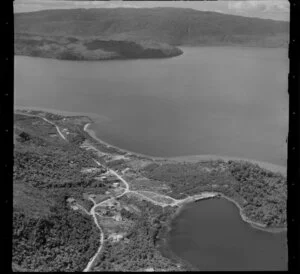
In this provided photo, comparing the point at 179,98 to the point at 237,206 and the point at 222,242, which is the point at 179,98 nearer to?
the point at 237,206

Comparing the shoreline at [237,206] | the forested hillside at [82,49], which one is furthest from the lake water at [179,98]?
the shoreline at [237,206]

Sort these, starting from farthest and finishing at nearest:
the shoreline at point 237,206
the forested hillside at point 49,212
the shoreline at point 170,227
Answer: the shoreline at point 237,206
the shoreline at point 170,227
the forested hillside at point 49,212

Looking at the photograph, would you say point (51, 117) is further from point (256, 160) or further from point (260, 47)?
point (260, 47)

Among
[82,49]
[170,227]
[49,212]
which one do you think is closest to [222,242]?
[170,227]

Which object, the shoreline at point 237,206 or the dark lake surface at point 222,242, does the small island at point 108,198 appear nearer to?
the shoreline at point 237,206

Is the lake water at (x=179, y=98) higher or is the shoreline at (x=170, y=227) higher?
the lake water at (x=179, y=98)

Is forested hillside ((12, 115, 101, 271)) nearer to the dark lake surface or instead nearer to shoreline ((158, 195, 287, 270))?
shoreline ((158, 195, 287, 270))

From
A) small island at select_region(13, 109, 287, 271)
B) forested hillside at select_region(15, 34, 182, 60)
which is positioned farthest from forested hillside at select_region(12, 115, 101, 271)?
forested hillside at select_region(15, 34, 182, 60)
